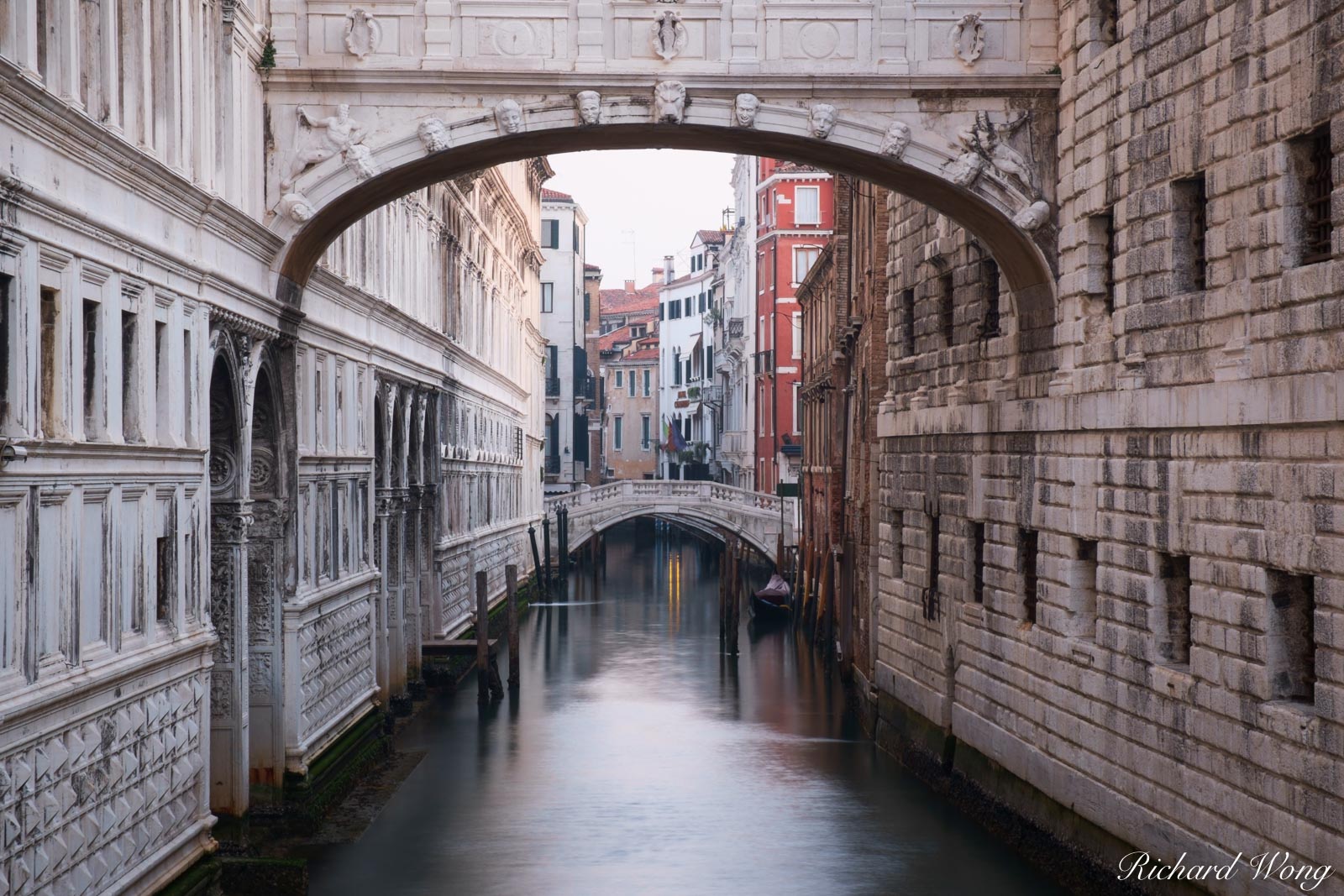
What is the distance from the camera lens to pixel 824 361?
3228 centimetres

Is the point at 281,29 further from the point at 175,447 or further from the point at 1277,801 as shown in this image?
the point at 1277,801

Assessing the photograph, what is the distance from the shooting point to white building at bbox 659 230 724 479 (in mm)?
70438

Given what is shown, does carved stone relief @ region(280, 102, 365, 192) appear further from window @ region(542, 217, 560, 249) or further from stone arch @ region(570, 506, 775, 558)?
window @ region(542, 217, 560, 249)

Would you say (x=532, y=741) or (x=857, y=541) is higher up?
(x=857, y=541)

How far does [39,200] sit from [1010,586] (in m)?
8.25

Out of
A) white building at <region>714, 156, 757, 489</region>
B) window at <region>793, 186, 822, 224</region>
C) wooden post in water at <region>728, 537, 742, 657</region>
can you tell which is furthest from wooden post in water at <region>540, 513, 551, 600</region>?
white building at <region>714, 156, 757, 489</region>

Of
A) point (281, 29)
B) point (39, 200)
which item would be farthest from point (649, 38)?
point (39, 200)

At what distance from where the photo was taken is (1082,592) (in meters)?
12.3

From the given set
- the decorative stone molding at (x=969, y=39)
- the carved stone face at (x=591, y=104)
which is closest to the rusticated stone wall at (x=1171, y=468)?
the decorative stone molding at (x=969, y=39)

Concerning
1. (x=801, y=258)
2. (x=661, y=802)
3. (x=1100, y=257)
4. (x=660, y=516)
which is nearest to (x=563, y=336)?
(x=801, y=258)

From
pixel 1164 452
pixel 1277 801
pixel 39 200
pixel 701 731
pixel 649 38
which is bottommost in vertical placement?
pixel 701 731

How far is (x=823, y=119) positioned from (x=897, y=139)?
0.55 m

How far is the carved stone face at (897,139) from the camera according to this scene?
1292 centimetres

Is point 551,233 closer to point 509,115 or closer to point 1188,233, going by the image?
point 509,115
